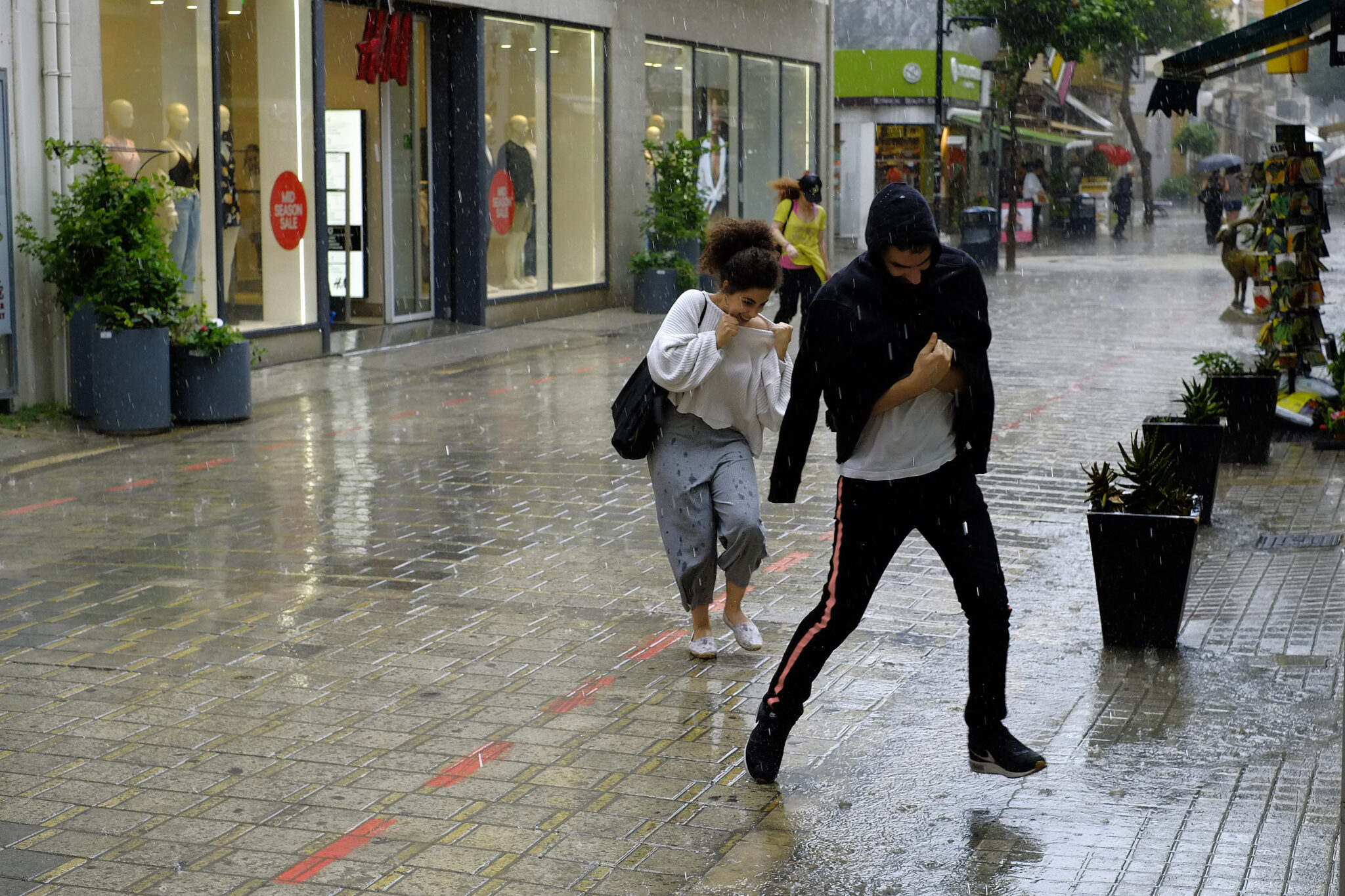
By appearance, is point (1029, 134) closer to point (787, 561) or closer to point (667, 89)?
point (667, 89)

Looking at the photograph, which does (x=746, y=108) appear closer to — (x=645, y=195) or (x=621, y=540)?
(x=645, y=195)

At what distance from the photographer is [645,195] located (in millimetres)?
22969

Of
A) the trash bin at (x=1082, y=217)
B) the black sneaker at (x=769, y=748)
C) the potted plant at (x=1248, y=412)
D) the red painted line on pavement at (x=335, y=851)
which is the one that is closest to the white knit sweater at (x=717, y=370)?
the black sneaker at (x=769, y=748)

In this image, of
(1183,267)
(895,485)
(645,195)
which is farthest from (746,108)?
(895,485)

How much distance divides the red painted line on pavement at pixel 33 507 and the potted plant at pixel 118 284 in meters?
2.34

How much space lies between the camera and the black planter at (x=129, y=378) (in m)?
11.9

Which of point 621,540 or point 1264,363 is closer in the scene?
point 621,540

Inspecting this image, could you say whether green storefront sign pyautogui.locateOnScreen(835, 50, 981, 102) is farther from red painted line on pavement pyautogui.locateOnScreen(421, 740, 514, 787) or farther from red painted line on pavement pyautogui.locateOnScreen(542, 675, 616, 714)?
red painted line on pavement pyautogui.locateOnScreen(421, 740, 514, 787)

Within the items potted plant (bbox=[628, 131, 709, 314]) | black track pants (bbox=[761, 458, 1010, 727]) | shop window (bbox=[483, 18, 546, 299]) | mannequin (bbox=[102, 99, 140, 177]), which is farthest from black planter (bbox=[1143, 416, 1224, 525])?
potted plant (bbox=[628, 131, 709, 314])

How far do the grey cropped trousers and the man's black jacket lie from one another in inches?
53.1

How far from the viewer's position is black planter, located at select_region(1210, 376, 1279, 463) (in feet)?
34.6

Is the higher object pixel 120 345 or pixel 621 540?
pixel 120 345

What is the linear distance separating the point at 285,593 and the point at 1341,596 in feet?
15.7

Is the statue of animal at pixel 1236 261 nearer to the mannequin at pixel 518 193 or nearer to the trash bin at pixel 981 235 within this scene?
the mannequin at pixel 518 193
